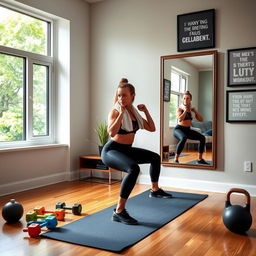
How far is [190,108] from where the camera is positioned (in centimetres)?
438

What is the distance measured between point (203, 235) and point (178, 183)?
187 centimetres

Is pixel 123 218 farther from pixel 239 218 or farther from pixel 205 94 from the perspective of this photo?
pixel 205 94

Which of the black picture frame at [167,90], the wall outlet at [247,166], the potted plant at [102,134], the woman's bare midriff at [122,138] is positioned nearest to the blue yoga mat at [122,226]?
the woman's bare midriff at [122,138]

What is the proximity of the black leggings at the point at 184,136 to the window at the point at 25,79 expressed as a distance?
1.83 meters

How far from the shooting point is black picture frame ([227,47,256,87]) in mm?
3973

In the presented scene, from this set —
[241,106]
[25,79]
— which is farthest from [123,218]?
[25,79]

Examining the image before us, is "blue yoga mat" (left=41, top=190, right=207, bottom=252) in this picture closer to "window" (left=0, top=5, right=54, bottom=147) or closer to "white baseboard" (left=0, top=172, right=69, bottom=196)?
"white baseboard" (left=0, top=172, right=69, bottom=196)

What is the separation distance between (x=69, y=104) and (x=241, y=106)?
2363 mm

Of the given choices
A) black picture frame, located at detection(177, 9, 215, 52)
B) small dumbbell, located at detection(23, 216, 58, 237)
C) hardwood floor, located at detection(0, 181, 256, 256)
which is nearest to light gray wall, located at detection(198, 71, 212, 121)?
black picture frame, located at detection(177, 9, 215, 52)

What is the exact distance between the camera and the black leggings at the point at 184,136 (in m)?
4.29

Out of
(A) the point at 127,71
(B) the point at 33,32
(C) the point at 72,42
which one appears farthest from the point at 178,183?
(B) the point at 33,32

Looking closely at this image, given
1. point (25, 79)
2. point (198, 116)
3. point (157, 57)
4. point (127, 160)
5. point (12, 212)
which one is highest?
point (157, 57)

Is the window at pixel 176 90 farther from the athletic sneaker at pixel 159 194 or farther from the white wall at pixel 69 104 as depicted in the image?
the white wall at pixel 69 104

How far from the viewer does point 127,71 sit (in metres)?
4.87
